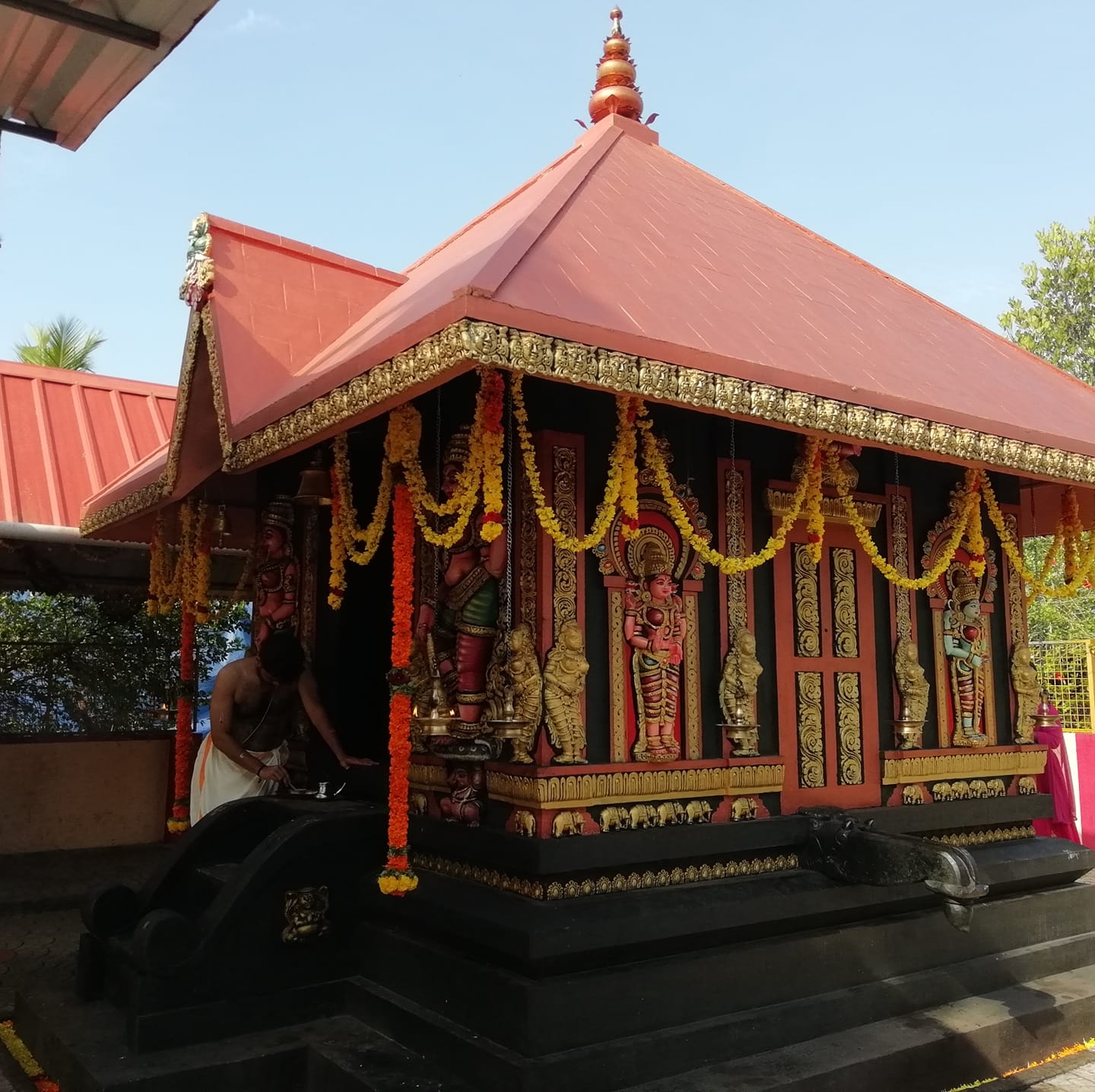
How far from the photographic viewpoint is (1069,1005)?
5.25 m

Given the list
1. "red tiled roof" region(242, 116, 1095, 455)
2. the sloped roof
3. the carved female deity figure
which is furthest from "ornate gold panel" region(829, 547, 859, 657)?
A: the sloped roof

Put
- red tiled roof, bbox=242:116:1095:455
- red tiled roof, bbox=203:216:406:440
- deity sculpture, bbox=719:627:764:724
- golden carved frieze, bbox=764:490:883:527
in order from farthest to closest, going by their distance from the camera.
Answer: golden carved frieze, bbox=764:490:883:527 → red tiled roof, bbox=203:216:406:440 → deity sculpture, bbox=719:627:764:724 → red tiled roof, bbox=242:116:1095:455

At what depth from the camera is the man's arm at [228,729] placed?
595cm

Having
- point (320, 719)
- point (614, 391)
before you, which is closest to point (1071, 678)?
point (320, 719)

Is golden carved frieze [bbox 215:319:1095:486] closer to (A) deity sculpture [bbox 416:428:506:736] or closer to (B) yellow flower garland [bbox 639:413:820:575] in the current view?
(B) yellow flower garland [bbox 639:413:820:575]

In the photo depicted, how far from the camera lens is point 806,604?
5516 millimetres

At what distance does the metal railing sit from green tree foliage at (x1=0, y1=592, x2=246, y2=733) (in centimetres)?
910

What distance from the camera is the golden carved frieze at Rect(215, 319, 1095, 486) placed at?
11.1ft

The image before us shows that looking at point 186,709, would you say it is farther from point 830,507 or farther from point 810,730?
point 830,507

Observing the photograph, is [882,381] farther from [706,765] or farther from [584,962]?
[584,962]

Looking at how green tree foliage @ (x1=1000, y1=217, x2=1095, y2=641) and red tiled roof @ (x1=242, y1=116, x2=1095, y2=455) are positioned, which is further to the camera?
green tree foliage @ (x1=1000, y1=217, x2=1095, y2=641)

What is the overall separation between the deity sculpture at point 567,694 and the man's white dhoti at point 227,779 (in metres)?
2.44

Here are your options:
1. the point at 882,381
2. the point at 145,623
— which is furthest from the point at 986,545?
the point at 145,623

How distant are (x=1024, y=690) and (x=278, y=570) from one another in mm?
4767
